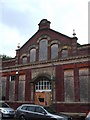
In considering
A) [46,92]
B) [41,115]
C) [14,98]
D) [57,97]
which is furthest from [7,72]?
[41,115]

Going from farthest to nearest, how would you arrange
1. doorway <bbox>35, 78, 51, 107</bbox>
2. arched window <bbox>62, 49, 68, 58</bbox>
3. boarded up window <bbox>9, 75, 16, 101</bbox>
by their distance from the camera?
boarded up window <bbox>9, 75, 16, 101</bbox> < doorway <bbox>35, 78, 51, 107</bbox> < arched window <bbox>62, 49, 68, 58</bbox>

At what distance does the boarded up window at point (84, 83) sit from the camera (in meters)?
20.2

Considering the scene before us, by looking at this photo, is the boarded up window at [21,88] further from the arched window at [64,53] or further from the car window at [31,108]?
the car window at [31,108]

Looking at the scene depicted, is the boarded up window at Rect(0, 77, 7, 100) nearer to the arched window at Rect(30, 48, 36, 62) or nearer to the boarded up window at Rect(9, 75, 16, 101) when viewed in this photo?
the boarded up window at Rect(9, 75, 16, 101)

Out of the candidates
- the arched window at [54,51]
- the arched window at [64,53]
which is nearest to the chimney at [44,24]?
the arched window at [54,51]

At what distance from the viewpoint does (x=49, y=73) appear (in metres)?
23.2

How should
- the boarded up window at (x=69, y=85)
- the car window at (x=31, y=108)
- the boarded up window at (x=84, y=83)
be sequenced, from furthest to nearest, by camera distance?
1. the boarded up window at (x=69, y=85)
2. the boarded up window at (x=84, y=83)
3. the car window at (x=31, y=108)

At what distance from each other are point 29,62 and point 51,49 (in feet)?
11.7

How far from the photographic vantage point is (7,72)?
92.0 feet

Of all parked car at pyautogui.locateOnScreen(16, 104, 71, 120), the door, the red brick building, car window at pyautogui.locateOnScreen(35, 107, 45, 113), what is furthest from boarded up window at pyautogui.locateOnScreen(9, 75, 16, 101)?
car window at pyautogui.locateOnScreen(35, 107, 45, 113)

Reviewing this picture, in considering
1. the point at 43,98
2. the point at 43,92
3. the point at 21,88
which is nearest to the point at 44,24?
the point at 43,92

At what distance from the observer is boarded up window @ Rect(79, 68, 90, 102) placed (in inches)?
797

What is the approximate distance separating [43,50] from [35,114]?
10153 mm

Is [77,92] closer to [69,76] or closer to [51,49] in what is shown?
[69,76]
